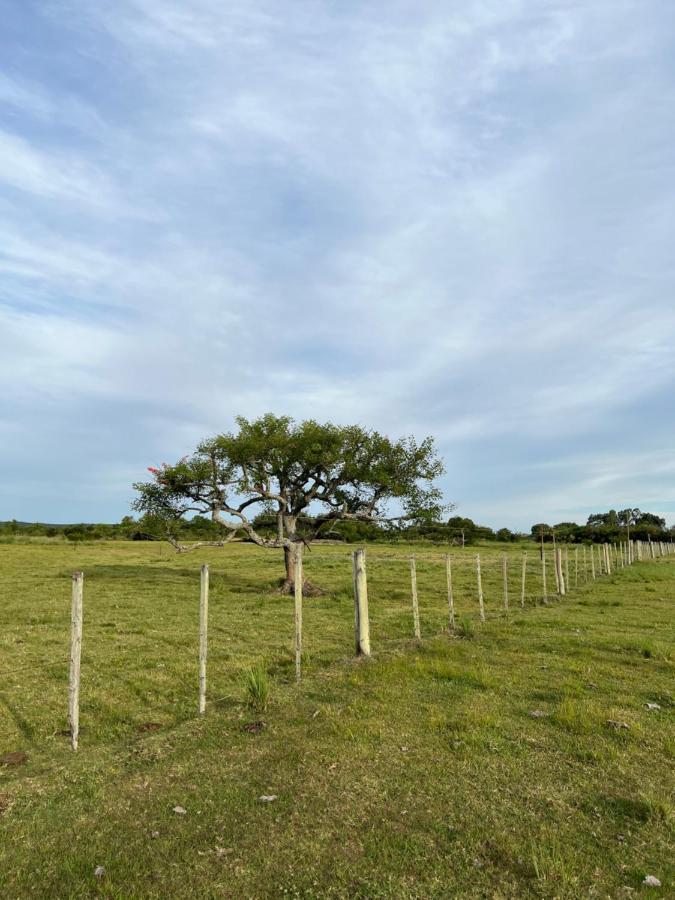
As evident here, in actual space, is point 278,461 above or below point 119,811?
above

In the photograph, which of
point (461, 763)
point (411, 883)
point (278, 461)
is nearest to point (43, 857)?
point (411, 883)

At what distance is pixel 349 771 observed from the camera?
705 cm

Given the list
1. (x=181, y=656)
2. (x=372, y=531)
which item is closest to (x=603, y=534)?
(x=372, y=531)

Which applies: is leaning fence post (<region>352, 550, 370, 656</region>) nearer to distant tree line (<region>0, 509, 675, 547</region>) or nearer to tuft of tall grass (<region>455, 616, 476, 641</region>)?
tuft of tall grass (<region>455, 616, 476, 641</region>)

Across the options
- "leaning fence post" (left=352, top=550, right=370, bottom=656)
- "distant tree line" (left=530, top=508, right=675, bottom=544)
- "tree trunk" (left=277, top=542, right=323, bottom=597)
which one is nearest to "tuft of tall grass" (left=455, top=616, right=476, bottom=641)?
"leaning fence post" (left=352, top=550, right=370, bottom=656)

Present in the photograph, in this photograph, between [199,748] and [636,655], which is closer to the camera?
[199,748]

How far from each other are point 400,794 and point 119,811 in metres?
3.14

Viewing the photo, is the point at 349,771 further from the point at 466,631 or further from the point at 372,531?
the point at 372,531

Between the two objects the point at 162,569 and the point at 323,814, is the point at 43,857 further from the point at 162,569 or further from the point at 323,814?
the point at 162,569

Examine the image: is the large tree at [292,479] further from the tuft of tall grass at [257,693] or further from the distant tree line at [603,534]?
the distant tree line at [603,534]

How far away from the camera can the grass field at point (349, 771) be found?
16.4 ft

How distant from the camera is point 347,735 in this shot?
8180 millimetres

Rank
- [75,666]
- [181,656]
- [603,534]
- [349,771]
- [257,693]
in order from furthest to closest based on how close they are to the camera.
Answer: [603,534] < [181,656] < [257,693] < [75,666] < [349,771]

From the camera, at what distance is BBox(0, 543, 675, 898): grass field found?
499cm
